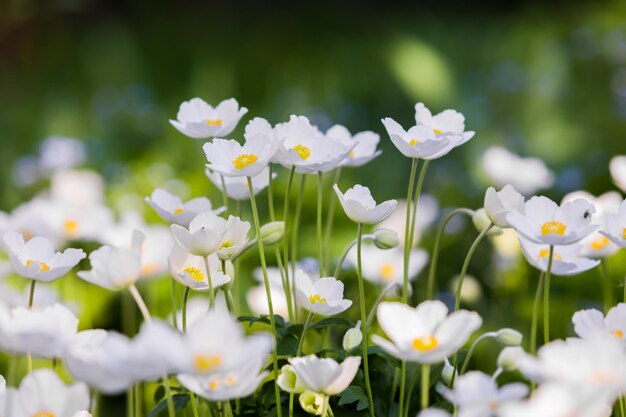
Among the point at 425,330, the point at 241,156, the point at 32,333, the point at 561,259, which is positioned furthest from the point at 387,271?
the point at 32,333

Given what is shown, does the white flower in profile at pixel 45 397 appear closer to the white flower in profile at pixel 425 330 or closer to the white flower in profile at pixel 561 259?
the white flower in profile at pixel 425 330

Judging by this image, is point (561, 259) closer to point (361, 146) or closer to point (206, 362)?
point (361, 146)

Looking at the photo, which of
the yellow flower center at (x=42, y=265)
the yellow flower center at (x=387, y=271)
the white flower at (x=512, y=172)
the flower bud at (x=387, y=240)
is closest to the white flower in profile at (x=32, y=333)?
the yellow flower center at (x=42, y=265)

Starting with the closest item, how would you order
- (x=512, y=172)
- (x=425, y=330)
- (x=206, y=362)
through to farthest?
(x=206, y=362) → (x=425, y=330) → (x=512, y=172)

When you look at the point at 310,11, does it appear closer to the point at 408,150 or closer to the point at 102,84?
the point at 102,84

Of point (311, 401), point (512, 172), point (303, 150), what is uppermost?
point (303, 150)
